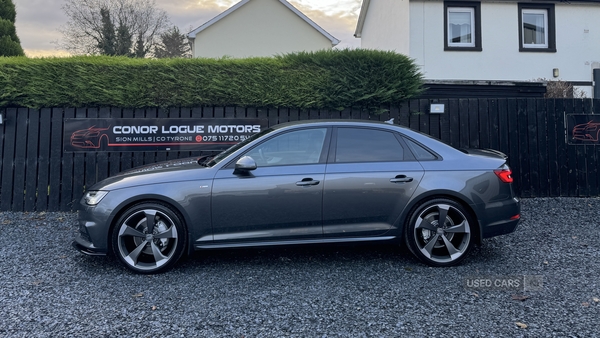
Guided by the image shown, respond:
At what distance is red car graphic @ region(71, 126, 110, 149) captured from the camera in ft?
22.6

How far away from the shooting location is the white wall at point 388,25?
13.8 meters

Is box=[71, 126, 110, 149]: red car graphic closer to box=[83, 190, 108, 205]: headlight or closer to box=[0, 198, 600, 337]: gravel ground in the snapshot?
box=[0, 198, 600, 337]: gravel ground

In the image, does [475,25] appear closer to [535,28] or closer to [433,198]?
[535,28]

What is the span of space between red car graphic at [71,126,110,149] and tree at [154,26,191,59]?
32.6m

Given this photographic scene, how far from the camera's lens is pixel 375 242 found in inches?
170

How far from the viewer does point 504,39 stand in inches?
537

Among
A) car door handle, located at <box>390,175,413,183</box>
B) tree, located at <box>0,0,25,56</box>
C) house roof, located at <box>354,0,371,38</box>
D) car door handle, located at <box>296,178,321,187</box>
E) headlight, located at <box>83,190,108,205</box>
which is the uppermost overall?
house roof, located at <box>354,0,371,38</box>

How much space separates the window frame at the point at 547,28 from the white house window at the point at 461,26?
5.22ft

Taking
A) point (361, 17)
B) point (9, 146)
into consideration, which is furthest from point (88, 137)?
point (361, 17)

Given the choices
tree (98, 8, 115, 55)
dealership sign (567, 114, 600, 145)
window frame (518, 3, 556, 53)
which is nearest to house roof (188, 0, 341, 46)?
window frame (518, 3, 556, 53)

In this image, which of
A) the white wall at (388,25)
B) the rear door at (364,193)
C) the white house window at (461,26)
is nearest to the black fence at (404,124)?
the rear door at (364,193)

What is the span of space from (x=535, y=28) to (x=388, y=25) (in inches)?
197

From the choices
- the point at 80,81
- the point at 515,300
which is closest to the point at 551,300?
the point at 515,300

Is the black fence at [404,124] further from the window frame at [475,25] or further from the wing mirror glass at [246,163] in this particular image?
the window frame at [475,25]
